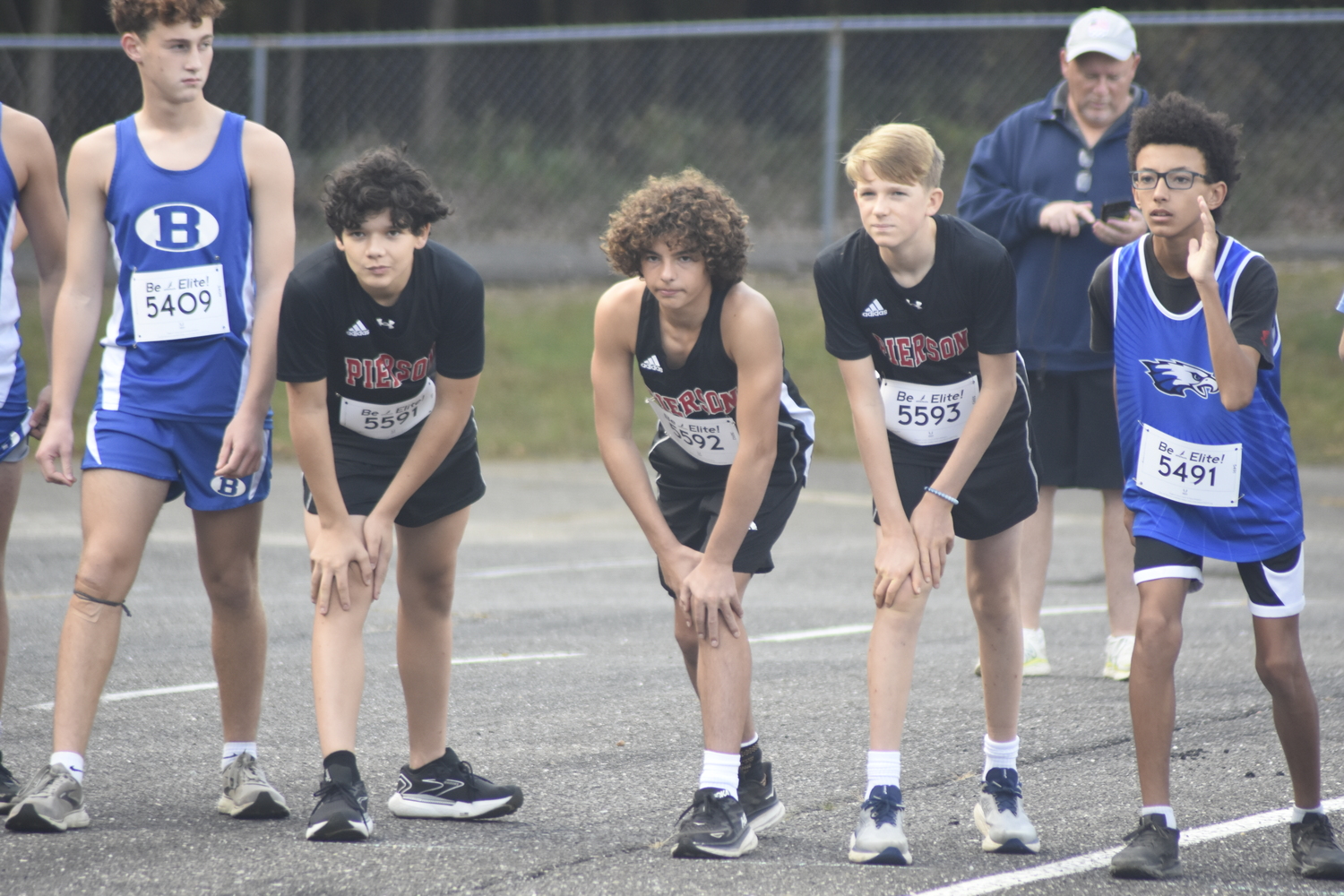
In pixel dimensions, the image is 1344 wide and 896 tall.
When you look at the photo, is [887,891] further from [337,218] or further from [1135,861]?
[337,218]

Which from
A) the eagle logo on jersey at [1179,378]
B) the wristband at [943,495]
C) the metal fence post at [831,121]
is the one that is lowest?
the wristband at [943,495]

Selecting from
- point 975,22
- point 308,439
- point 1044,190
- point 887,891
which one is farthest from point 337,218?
point 975,22

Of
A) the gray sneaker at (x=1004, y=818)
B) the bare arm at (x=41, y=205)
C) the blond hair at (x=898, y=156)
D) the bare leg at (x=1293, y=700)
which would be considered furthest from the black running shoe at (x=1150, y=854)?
the bare arm at (x=41, y=205)

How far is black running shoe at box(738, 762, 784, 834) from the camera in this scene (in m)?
4.18

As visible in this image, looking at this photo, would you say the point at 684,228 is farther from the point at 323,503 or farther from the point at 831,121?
the point at 831,121

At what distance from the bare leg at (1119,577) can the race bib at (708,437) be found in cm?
232

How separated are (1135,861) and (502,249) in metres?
12.8

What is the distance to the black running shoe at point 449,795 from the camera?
4.28 metres

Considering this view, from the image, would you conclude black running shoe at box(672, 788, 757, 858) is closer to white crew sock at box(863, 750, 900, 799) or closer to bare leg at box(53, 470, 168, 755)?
white crew sock at box(863, 750, 900, 799)

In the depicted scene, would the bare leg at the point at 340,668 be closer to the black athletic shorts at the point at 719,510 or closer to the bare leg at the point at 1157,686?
the black athletic shorts at the point at 719,510

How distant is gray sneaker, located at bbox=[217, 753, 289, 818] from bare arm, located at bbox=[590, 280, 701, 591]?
1227 mm

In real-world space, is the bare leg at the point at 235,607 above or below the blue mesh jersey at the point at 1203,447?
below

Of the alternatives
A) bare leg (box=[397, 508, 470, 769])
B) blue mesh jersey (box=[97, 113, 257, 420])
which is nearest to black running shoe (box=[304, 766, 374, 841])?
bare leg (box=[397, 508, 470, 769])

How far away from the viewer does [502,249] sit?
1578 cm
